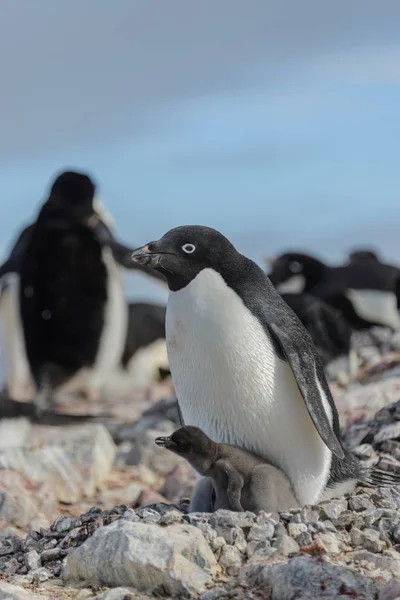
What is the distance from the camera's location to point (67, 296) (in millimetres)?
11055

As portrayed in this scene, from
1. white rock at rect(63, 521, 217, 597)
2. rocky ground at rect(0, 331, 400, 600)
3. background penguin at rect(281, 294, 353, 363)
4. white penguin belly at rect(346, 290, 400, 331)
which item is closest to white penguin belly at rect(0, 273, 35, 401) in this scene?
background penguin at rect(281, 294, 353, 363)

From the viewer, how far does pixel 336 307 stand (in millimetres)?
12508

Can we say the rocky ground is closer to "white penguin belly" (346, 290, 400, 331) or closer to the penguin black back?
the penguin black back

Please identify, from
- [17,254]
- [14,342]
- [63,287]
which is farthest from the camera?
[17,254]

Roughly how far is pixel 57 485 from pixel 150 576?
3446 millimetres

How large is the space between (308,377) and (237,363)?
0.95 ft

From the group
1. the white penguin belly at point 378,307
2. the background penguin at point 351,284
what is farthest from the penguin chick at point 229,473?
the white penguin belly at point 378,307

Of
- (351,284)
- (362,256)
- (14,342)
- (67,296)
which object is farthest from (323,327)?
(362,256)

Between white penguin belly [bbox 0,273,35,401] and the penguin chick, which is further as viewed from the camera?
white penguin belly [bbox 0,273,35,401]

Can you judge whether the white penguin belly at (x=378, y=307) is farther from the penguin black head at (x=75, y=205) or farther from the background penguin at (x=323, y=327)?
the penguin black head at (x=75, y=205)

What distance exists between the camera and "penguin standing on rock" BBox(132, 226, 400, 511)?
4672 mm

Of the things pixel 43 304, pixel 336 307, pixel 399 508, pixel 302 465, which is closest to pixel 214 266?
pixel 302 465

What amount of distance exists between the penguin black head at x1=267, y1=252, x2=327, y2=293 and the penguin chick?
8.87m

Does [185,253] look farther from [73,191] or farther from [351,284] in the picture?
[351,284]
